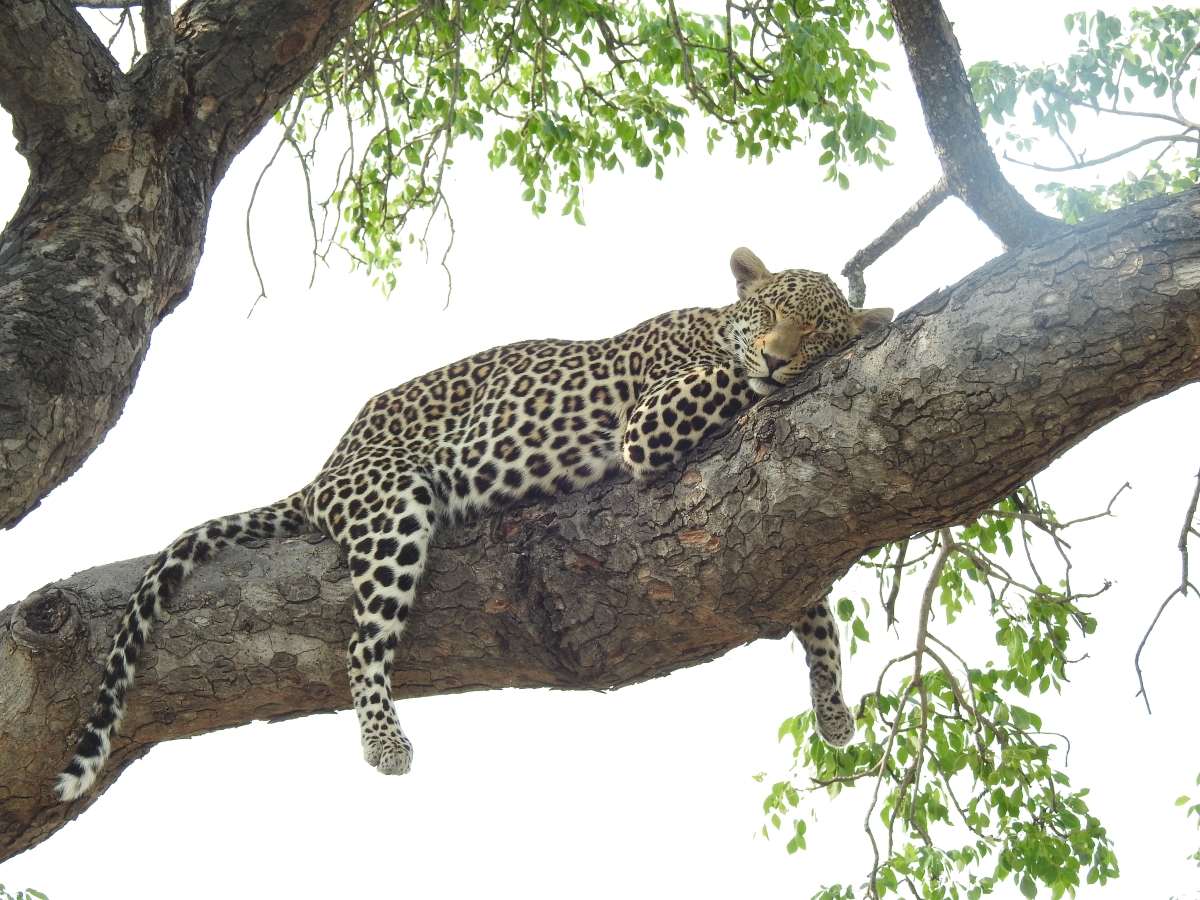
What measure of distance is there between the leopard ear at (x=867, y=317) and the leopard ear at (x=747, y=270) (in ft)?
2.50

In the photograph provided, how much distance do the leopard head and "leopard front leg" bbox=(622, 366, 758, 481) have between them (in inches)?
4.7

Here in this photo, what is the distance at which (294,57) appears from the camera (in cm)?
501

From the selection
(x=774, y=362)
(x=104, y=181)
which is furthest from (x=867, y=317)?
(x=104, y=181)

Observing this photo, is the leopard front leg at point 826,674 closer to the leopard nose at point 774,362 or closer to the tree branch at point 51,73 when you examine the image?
the leopard nose at point 774,362

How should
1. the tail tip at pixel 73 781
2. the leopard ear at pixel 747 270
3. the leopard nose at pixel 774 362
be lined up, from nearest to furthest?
the tail tip at pixel 73 781 → the leopard nose at pixel 774 362 → the leopard ear at pixel 747 270

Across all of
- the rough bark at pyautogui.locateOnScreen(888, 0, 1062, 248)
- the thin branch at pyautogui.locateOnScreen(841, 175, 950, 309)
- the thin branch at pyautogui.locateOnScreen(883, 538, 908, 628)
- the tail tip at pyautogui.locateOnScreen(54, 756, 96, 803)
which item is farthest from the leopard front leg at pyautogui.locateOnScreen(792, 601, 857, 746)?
the tail tip at pyautogui.locateOnScreen(54, 756, 96, 803)

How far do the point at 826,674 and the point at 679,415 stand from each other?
174 cm

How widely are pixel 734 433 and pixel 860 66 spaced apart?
14.5 ft

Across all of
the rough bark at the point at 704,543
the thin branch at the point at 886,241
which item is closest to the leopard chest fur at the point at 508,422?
the rough bark at the point at 704,543

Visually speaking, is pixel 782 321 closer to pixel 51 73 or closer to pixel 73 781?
pixel 51 73

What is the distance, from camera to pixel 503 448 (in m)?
5.64

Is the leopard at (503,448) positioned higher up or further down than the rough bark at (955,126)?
further down

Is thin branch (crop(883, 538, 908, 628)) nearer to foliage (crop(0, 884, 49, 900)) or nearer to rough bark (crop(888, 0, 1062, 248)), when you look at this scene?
rough bark (crop(888, 0, 1062, 248))

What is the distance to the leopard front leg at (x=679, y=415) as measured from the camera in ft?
15.6
